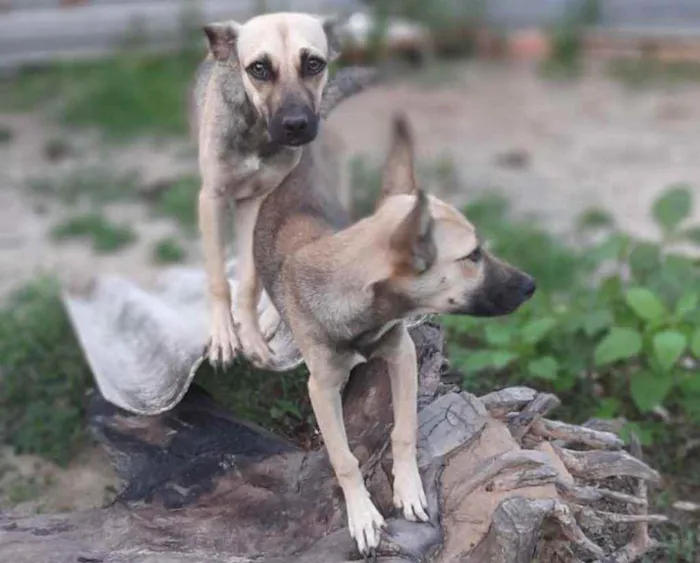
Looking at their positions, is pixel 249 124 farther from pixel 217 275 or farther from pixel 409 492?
pixel 409 492

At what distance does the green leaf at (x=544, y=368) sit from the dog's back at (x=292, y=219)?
1.05 metres

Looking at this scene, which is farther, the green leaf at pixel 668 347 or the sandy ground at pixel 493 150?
the sandy ground at pixel 493 150

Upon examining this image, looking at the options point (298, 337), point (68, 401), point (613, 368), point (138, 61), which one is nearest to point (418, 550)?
point (298, 337)

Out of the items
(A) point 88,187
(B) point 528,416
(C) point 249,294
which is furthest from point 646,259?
(A) point 88,187

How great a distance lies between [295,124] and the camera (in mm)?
3453

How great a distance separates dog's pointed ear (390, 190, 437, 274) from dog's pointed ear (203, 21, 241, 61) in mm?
1172

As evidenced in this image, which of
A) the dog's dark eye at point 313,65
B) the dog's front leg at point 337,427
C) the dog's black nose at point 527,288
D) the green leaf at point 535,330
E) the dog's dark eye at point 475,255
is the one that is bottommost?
the green leaf at point 535,330

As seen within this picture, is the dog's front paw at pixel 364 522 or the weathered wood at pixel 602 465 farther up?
the dog's front paw at pixel 364 522

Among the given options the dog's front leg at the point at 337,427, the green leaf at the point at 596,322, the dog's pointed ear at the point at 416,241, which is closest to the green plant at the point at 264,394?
the dog's front leg at the point at 337,427

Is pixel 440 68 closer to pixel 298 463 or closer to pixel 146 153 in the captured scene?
pixel 146 153

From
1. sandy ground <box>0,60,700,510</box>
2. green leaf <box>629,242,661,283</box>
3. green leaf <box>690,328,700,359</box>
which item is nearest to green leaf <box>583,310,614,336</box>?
green leaf <box>690,328,700,359</box>

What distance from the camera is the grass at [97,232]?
725 cm

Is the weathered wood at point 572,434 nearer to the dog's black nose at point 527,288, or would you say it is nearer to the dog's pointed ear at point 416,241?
the dog's black nose at point 527,288

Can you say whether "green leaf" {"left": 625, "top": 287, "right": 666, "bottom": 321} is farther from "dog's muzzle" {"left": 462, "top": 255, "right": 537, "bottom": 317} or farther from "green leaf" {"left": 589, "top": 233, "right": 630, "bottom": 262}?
"dog's muzzle" {"left": 462, "top": 255, "right": 537, "bottom": 317}
